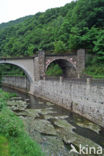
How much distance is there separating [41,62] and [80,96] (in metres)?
11.2

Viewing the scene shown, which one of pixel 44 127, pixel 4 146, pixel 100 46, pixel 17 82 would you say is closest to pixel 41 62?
pixel 100 46

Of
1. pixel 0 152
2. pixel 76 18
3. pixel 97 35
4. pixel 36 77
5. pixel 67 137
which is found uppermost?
pixel 76 18

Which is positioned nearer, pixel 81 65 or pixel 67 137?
pixel 67 137

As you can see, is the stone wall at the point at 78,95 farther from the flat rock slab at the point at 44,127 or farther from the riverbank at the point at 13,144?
the riverbank at the point at 13,144

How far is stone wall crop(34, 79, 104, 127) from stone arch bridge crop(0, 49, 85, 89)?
136 inches

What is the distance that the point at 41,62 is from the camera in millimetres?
22578

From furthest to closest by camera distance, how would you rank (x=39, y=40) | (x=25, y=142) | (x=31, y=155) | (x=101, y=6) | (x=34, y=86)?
Result: (x=39, y=40) < (x=34, y=86) < (x=101, y=6) < (x=25, y=142) < (x=31, y=155)

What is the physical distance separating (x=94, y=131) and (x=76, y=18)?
2275cm

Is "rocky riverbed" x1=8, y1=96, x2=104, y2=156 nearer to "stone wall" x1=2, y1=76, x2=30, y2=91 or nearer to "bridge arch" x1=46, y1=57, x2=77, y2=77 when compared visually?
"bridge arch" x1=46, y1=57, x2=77, y2=77

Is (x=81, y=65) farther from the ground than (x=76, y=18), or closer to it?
closer to it

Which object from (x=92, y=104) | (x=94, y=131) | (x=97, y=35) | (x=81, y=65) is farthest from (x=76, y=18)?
(x=94, y=131)

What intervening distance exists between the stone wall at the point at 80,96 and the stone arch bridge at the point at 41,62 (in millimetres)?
3453

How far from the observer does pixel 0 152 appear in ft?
16.2

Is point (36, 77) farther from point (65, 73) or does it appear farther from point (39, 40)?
point (39, 40)
